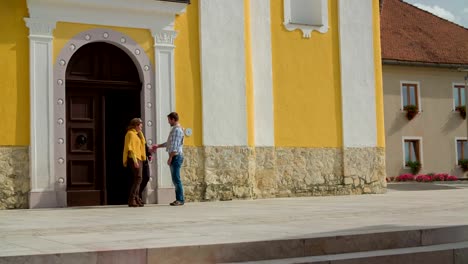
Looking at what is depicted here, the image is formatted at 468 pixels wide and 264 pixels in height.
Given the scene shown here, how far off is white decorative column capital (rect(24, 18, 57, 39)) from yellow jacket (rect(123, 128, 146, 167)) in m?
2.58

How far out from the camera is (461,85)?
4141cm

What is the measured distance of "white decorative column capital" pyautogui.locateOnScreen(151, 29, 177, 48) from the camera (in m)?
16.1

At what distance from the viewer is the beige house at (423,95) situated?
3912 cm

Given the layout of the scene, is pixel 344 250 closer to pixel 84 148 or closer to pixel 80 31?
pixel 84 148

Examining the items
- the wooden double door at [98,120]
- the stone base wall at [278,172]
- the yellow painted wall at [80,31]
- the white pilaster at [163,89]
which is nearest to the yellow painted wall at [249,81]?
the stone base wall at [278,172]

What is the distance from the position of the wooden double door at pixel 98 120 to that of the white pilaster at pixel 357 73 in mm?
5575

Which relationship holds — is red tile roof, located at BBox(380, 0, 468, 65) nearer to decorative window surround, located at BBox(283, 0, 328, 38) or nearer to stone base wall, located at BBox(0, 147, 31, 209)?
decorative window surround, located at BBox(283, 0, 328, 38)

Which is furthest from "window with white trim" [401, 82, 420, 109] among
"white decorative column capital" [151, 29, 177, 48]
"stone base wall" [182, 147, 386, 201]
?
"white decorative column capital" [151, 29, 177, 48]

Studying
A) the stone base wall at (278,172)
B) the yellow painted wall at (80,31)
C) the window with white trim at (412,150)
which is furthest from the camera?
the window with white trim at (412,150)

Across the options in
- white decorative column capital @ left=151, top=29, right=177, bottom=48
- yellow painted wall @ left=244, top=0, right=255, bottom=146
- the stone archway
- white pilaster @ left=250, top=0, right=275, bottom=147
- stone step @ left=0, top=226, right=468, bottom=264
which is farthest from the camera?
→ white pilaster @ left=250, top=0, right=275, bottom=147

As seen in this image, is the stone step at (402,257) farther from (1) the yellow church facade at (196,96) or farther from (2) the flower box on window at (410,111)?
(2) the flower box on window at (410,111)

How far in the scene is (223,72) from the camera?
16859 mm

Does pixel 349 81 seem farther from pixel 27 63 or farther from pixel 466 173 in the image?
pixel 466 173

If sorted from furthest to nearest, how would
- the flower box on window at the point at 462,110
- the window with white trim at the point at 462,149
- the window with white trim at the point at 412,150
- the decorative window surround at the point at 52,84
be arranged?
1. the window with white trim at the point at 462,149
2. the flower box on window at the point at 462,110
3. the window with white trim at the point at 412,150
4. the decorative window surround at the point at 52,84
